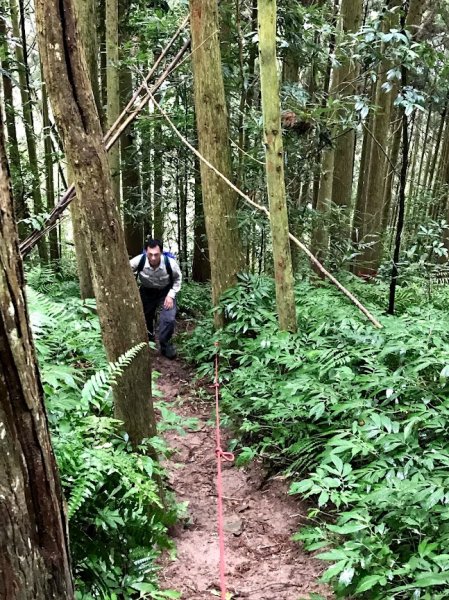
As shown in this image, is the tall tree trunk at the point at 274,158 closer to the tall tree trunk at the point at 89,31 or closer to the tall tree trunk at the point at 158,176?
the tall tree trunk at the point at 89,31

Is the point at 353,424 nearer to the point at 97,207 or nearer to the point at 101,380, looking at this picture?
the point at 101,380

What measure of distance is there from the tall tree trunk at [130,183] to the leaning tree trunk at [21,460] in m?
8.54

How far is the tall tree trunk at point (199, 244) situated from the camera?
32.9ft

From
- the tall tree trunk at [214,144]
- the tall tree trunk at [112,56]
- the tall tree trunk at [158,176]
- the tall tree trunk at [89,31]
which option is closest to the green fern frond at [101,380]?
the tall tree trunk at [89,31]

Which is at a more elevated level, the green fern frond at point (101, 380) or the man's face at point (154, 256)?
the green fern frond at point (101, 380)

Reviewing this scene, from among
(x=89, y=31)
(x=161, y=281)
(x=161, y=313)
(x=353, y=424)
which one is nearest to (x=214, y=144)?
(x=89, y=31)

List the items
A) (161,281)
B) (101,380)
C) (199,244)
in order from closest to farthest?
1. (101,380)
2. (161,281)
3. (199,244)

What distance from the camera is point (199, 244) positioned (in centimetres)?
1073

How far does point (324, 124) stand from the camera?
6.77 metres

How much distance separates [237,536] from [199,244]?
779 centimetres

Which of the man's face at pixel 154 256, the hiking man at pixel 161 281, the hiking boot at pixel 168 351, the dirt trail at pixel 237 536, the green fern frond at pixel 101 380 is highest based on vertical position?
the green fern frond at pixel 101 380

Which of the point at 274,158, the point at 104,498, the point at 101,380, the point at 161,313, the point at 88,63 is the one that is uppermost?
the point at 88,63

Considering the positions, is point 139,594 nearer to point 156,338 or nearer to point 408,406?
point 408,406

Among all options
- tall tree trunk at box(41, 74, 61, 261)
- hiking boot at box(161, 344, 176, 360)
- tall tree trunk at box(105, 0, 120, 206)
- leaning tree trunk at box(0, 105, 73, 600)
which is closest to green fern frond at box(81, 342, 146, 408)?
leaning tree trunk at box(0, 105, 73, 600)
